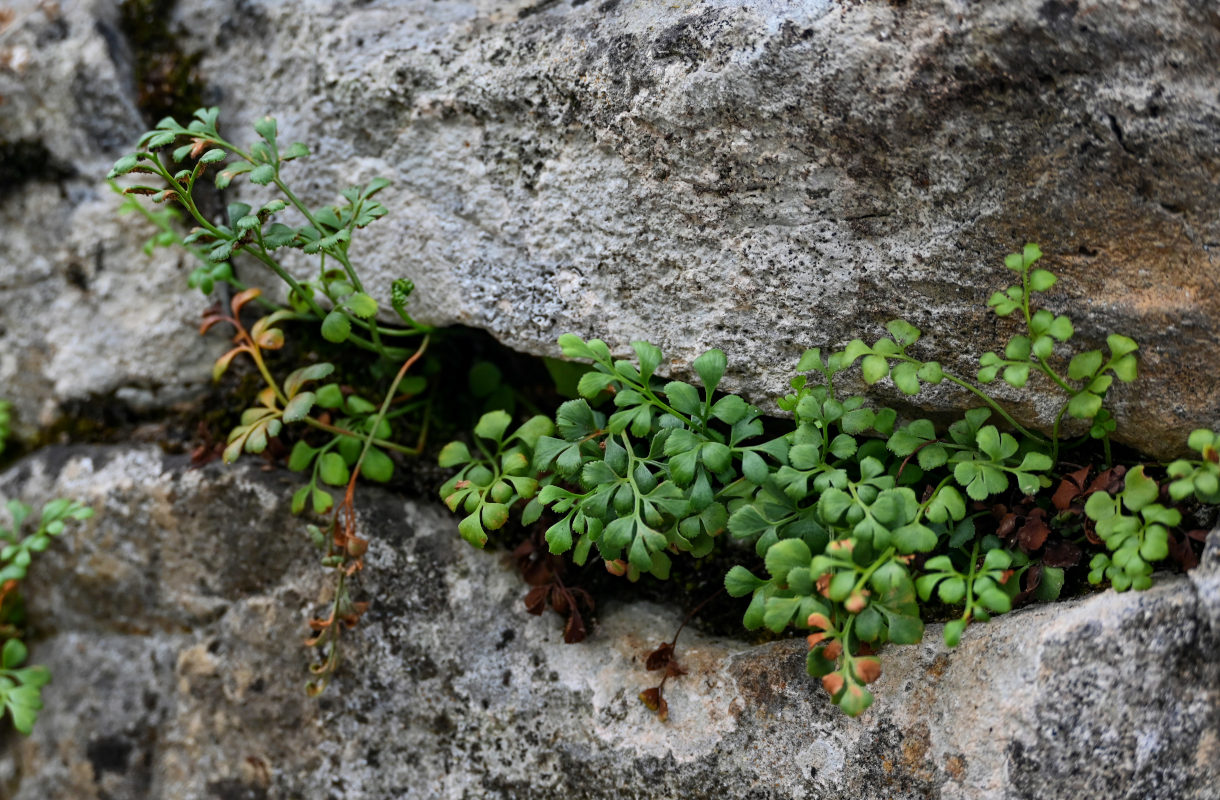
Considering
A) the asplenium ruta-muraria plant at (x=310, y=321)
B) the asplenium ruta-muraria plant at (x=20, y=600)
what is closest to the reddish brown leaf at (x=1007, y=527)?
the asplenium ruta-muraria plant at (x=310, y=321)

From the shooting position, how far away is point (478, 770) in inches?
88.1

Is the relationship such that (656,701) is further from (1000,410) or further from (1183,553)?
(1183,553)

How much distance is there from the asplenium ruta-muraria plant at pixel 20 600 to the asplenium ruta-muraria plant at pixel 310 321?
74 centimetres

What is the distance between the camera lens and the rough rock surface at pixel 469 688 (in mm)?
1632

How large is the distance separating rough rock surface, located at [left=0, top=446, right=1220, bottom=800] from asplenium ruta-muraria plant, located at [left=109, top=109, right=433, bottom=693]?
0.51 ft

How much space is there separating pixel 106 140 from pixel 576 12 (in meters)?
1.77

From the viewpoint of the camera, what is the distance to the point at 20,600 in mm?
2934

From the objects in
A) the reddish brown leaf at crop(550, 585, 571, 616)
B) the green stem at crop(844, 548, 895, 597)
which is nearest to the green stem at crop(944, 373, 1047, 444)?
the green stem at crop(844, 548, 895, 597)

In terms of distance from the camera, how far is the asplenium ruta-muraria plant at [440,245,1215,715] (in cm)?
166

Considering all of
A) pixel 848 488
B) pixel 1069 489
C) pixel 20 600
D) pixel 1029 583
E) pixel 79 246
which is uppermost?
pixel 79 246

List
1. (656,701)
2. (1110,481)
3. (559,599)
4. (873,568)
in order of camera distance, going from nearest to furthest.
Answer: (873,568) → (1110,481) → (656,701) → (559,599)

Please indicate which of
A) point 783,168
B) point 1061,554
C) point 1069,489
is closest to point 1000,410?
point 1069,489

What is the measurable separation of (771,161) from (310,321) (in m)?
1.61

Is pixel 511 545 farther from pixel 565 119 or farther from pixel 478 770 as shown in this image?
pixel 565 119
